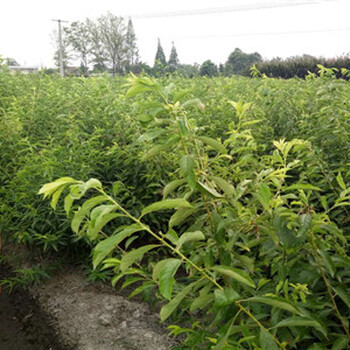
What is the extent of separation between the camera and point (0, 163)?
4074mm

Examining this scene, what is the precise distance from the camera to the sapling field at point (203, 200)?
1.24m

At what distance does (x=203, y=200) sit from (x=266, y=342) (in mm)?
455

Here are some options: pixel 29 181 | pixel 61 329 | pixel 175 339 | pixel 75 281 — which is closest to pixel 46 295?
pixel 75 281

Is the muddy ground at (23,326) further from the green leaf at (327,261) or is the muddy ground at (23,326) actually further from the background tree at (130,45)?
the background tree at (130,45)

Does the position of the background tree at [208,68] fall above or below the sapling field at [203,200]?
above

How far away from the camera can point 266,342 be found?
3.95 ft

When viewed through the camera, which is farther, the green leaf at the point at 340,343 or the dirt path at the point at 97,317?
the dirt path at the point at 97,317

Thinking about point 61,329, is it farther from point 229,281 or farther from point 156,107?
point 156,107

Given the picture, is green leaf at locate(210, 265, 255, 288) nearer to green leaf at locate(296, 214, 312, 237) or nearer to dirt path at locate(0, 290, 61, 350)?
green leaf at locate(296, 214, 312, 237)

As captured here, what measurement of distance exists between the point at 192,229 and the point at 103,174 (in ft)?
7.33

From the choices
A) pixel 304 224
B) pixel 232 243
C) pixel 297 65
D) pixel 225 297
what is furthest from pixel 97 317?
pixel 297 65

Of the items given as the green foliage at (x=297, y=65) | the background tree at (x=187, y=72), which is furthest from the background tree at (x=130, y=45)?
the background tree at (x=187, y=72)

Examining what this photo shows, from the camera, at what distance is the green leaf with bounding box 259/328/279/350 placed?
1192 millimetres

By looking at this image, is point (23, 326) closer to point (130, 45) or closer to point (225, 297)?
point (225, 297)
